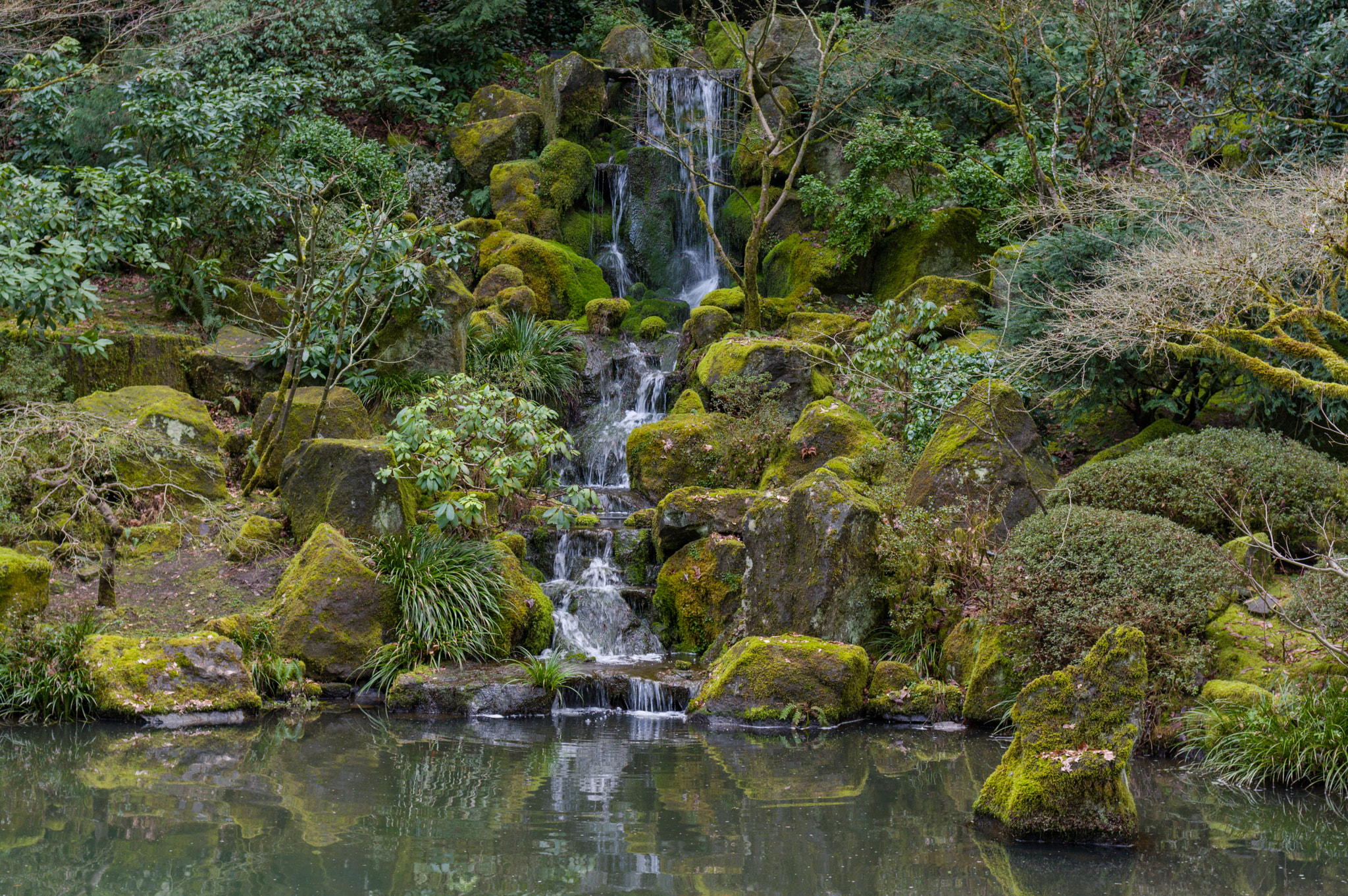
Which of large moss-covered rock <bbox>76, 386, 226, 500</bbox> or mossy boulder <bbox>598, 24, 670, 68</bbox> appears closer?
large moss-covered rock <bbox>76, 386, 226, 500</bbox>

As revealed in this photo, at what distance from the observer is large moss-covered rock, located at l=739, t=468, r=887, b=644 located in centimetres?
927

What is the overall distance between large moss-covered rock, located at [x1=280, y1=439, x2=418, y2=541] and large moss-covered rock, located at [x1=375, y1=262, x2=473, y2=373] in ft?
8.94

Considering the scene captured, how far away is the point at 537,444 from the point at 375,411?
3.33 m

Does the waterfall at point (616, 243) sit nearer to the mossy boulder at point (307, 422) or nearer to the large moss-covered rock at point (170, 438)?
the mossy boulder at point (307, 422)

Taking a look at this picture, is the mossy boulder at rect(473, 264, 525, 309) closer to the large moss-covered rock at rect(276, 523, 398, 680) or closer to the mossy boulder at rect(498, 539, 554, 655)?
the mossy boulder at rect(498, 539, 554, 655)

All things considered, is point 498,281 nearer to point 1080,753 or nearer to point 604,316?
point 604,316

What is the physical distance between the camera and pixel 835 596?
9273mm

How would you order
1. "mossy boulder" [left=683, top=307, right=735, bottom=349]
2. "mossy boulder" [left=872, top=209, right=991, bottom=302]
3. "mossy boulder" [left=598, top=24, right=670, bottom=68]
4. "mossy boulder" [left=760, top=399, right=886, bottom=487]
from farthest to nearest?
"mossy boulder" [left=598, top=24, right=670, bottom=68]
"mossy boulder" [left=872, top=209, right=991, bottom=302]
"mossy boulder" [left=683, top=307, right=735, bottom=349]
"mossy boulder" [left=760, top=399, right=886, bottom=487]

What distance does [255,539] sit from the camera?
10.7 metres

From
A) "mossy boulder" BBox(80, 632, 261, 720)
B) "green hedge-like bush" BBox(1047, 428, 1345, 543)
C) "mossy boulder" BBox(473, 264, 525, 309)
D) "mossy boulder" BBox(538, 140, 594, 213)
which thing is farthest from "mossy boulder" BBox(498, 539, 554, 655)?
"mossy boulder" BBox(538, 140, 594, 213)

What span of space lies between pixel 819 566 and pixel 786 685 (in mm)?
1246

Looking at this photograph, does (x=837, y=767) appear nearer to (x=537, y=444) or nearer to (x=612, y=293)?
(x=537, y=444)

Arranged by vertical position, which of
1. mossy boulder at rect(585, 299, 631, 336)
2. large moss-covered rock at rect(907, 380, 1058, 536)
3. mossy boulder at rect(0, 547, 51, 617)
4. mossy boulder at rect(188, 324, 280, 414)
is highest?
mossy boulder at rect(0, 547, 51, 617)

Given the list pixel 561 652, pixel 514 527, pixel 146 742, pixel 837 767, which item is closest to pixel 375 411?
pixel 514 527
